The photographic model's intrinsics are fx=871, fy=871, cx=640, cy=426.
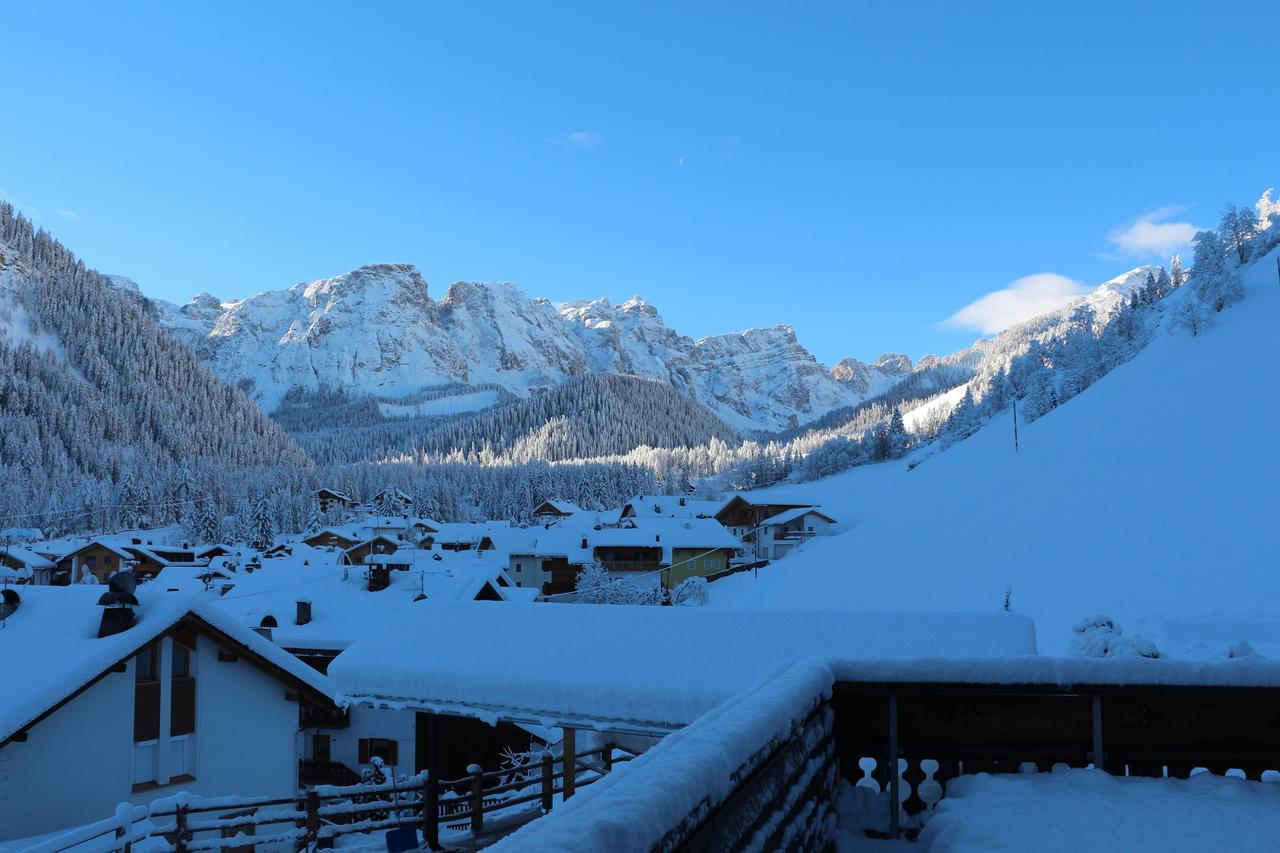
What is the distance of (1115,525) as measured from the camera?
143 feet

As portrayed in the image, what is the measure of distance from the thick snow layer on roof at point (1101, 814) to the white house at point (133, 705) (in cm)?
1454

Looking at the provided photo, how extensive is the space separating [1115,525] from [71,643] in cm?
4398

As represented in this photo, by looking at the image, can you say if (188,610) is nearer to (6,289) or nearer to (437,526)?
(437,526)

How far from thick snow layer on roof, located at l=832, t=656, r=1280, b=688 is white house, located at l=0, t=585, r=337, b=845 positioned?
1415 centimetres

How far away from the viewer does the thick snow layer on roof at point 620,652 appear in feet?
48.7

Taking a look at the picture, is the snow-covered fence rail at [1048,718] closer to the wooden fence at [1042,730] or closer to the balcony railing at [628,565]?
the wooden fence at [1042,730]

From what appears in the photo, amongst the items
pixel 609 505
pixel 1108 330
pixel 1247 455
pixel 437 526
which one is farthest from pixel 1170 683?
pixel 609 505

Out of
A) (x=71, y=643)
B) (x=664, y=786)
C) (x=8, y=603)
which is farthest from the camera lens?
(x=8, y=603)

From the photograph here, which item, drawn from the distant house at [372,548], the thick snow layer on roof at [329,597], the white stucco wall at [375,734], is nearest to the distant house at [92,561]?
the distant house at [372,548]

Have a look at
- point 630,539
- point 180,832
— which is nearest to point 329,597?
point 180,832

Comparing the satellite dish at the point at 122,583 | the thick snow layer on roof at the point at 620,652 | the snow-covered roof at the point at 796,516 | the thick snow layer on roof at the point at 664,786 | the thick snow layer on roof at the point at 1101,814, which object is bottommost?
the thick snow layer on roof at the point at 620,652

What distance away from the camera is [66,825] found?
14344 millimetres

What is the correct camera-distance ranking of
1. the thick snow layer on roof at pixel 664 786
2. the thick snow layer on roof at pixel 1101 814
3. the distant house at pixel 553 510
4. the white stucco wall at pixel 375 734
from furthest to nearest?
the distant house at pixel 553 510
the white stucco wall at pixel 375 734
the thick snow layer on roof at pixel 1101 814
the thick snow layer on roof at pixel 664 786

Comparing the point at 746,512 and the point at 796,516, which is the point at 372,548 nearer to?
the point at 746,512
